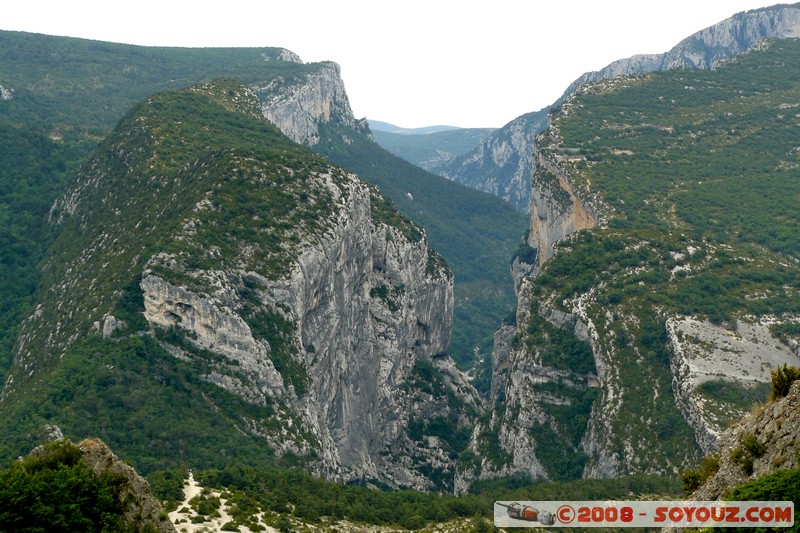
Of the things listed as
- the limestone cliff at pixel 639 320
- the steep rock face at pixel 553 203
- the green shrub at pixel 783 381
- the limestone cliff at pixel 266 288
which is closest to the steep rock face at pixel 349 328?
the limestone cliff at pixel 266 288

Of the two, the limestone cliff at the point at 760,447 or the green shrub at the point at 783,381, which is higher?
the green shrub at the point at 783,381

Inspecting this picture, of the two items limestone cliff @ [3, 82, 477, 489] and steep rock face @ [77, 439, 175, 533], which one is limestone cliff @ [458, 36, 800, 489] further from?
steep rock face @ [77, 439, 175, 533]

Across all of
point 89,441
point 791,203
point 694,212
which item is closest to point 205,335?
point 89,441

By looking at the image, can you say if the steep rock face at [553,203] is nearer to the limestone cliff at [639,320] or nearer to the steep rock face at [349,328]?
the limestone cliff at [639,320]

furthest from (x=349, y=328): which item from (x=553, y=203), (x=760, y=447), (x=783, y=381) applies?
(x=760, y=447)

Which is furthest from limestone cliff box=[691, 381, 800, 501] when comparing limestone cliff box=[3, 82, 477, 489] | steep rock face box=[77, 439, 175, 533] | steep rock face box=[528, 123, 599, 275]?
steep rock face box=[528, 123, 599, 275]

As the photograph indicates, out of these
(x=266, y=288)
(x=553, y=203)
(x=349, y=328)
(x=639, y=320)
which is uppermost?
(x=553, y=203)

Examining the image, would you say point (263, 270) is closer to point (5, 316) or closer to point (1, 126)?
point (5, 316)

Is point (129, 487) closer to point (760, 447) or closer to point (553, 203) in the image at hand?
point (760, 447)
